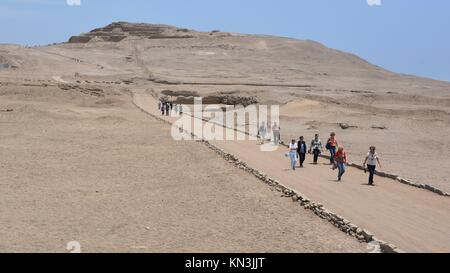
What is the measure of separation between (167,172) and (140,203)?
4.93 metres

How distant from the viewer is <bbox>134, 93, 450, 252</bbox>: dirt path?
443 inches

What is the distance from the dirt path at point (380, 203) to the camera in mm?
11242

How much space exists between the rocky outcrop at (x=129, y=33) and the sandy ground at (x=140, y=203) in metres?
97.3

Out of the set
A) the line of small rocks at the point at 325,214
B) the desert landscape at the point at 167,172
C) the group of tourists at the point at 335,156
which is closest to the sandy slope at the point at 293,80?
the desert landscape at the point at 167,172

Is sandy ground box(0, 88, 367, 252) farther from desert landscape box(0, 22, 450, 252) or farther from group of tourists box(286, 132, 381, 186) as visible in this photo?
group of tourists box(286, 132, 381, 186)

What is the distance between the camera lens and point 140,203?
14406mm

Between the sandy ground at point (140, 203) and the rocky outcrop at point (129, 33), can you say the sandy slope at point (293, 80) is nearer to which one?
the rocky outcrop at point (129, 33)

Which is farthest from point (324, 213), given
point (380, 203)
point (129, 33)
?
point (129, 33)

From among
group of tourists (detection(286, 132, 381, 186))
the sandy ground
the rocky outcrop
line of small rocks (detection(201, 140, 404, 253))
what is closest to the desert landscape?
the sandy ground

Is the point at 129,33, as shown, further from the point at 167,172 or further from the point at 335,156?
the point at 335,156

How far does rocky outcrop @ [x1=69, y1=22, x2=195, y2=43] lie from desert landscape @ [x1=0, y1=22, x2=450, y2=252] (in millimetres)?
52620
